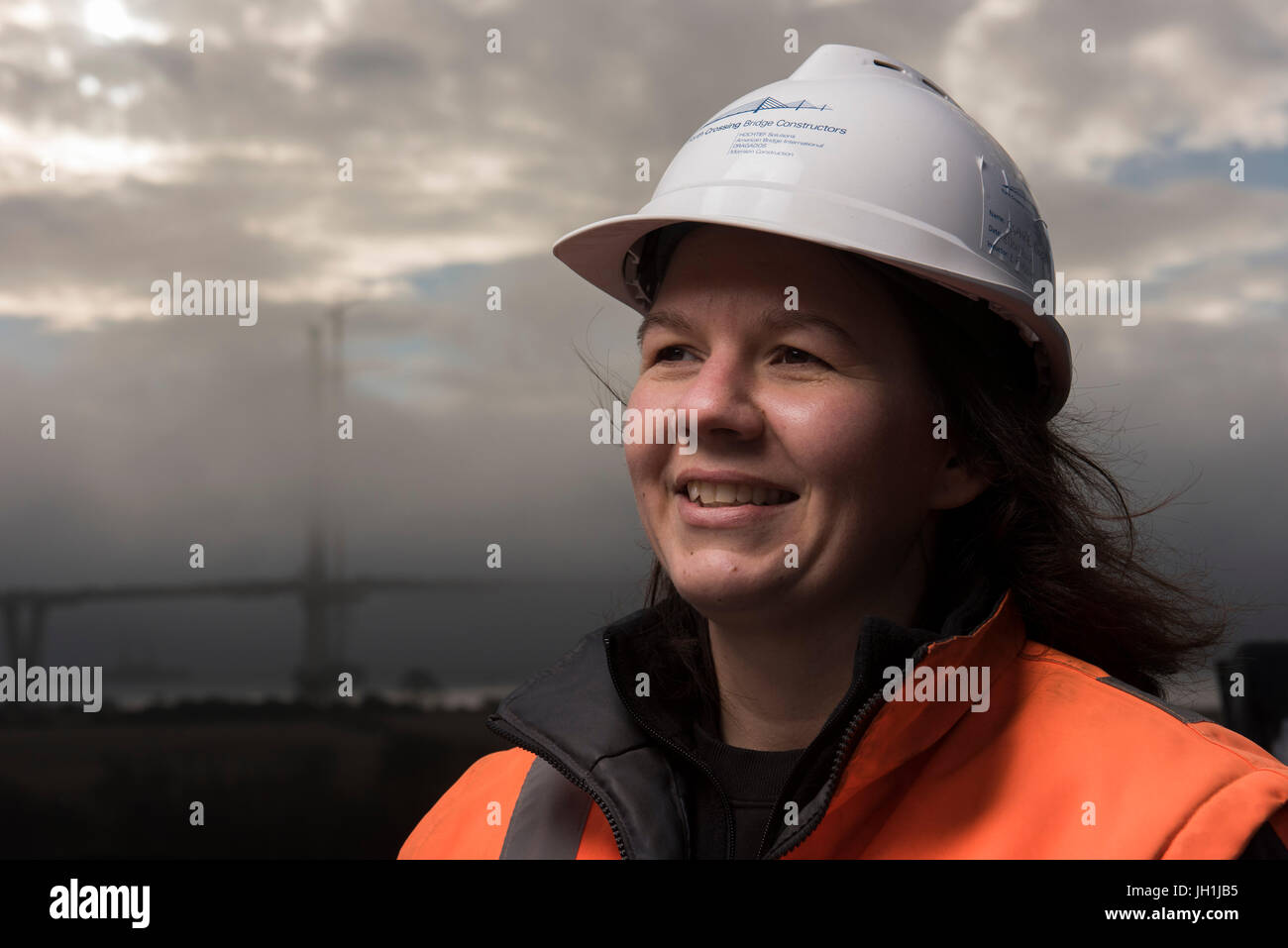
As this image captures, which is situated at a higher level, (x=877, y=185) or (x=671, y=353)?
(x=877, y=185)

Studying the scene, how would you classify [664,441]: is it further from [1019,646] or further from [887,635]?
[1019,646]

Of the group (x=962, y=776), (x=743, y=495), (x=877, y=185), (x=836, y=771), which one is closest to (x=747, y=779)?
(x=836, y=771)

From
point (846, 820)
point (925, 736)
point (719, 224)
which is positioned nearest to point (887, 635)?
point (925, 736)

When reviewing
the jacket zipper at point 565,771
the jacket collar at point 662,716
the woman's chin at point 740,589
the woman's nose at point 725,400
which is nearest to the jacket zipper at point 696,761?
the jacket collar at point 662,716

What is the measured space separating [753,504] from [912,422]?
1.31ft

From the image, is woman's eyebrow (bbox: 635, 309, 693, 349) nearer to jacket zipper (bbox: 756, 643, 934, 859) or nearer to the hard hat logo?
the hard hat logo

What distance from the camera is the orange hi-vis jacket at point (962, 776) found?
1969mm

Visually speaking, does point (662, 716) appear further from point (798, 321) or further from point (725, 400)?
point (798, 321)

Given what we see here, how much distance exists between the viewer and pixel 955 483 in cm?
255

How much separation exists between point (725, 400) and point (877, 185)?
62cm

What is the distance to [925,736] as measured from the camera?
218 cm

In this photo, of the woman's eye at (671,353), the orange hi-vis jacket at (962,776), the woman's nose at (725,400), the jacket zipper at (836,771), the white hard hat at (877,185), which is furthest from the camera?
the woman's eye at (671,353)

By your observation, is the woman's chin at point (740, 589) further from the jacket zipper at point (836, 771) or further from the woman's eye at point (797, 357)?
the woman's eye at point (797, 357)

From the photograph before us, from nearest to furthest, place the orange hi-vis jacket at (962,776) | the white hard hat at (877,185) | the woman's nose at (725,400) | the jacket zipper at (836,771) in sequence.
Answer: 1. the orange hi-vis jacket at (962,776)
2. the jacket zipper at (836,771)
3. the woman's nose at (725,400)
4. the white hard hat at (877,185)
